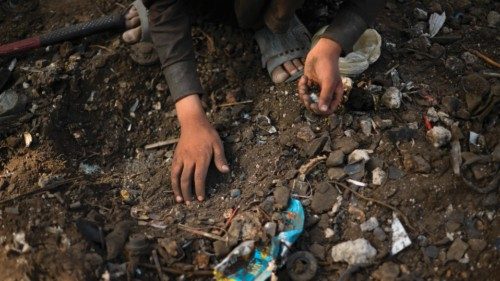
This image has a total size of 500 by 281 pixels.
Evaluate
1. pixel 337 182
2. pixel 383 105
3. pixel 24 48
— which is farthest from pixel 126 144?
pixel 383 105

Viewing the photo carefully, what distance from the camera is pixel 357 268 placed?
1722 millimetres

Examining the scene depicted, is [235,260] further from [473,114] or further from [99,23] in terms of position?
[99,23]

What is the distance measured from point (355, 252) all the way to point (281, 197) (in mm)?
325

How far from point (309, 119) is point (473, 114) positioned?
65 cm

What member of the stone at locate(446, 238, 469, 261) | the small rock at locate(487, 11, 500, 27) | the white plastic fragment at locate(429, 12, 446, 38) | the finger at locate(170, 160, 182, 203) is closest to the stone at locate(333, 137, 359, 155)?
the stone at locate(446, 238, 469, 261)

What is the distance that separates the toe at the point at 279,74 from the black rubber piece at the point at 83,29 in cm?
77

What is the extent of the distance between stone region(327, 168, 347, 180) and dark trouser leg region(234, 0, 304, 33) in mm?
610

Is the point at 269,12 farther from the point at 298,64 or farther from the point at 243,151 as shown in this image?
the point at 243,151

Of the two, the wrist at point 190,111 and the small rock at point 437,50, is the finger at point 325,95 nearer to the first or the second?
Result: the wrist at point 190,111

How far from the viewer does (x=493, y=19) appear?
2.42 m

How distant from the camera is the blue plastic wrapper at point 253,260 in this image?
1720 millimetres

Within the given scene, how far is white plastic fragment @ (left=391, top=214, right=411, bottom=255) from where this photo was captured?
5.81ft

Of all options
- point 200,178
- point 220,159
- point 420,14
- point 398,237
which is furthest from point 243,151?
point 420,14

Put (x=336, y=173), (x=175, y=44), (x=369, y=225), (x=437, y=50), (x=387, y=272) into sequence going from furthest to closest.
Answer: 1. (x=437, y=50)
2. (x=175, y=44)
3. (x=336, y=173)
4. (x=369, y=225)
5. (x=387, y=272)
